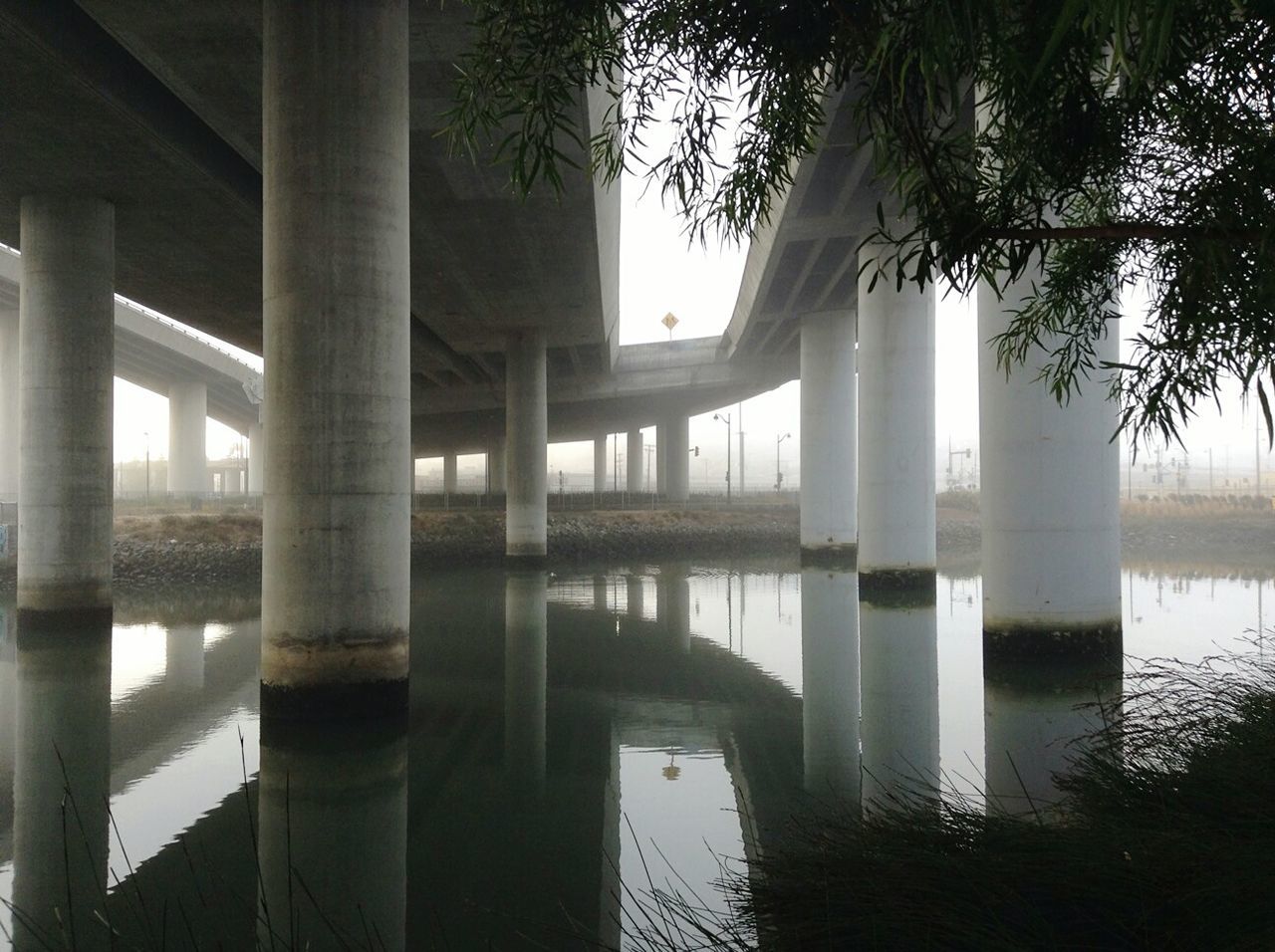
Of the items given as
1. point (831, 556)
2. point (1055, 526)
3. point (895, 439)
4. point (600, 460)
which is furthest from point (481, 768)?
point (600, 460)

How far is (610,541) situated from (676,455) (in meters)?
24.5

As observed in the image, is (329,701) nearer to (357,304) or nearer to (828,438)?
(357,304)

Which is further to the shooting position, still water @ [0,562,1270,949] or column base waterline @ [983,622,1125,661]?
column base waterline @ [983,622,1125,661]

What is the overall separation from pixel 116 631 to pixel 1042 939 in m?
16.8

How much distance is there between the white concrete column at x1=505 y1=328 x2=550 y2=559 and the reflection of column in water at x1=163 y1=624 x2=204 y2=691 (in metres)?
16.6

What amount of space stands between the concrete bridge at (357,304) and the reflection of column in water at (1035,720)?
0.66m

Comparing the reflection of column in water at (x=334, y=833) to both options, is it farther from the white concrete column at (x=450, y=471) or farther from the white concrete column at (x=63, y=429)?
the white concrete column at (x=450, y=471)

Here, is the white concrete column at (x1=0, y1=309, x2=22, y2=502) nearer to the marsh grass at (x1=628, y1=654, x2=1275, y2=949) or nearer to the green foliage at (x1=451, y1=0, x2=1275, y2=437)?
the green foliage at (x1=451, y1=0, x2=1275, y2=437)

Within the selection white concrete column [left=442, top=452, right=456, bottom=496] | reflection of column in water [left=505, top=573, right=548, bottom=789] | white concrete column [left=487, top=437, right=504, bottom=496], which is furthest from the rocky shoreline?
white concrete column [left=442, top=452, right=456, bottom=496]

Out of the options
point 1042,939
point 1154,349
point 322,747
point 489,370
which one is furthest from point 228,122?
point 489,370

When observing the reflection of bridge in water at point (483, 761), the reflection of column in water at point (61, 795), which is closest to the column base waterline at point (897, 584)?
the reflection of bridge in water at point (483, 761)

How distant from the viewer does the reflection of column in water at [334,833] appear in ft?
16.5

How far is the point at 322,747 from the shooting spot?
8.59m

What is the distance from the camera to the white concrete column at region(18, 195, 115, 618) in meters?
16.8
